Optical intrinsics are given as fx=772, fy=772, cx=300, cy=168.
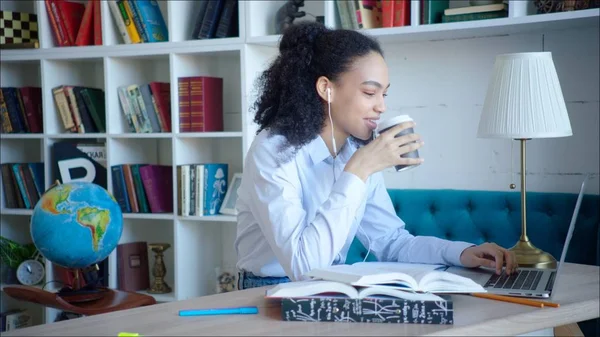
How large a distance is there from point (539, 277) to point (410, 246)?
0.38 metres

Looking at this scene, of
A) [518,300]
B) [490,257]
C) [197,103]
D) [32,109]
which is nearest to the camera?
[518,300]

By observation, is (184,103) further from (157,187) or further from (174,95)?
(157,187)

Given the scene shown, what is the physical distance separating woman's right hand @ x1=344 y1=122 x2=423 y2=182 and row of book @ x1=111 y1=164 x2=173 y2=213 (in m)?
2.07

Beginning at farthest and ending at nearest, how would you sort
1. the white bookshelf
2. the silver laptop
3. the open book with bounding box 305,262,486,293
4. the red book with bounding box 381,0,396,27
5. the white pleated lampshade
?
the white bookshelf → the red book with bounding box 381,0,396,27 → the white pleated lampshade → the silver laptop → the open book with bounding box 305,262,486,293

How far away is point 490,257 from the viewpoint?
193 centimetres

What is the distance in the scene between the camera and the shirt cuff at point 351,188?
1.84 m

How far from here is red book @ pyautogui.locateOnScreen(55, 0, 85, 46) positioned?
3863 millimetres

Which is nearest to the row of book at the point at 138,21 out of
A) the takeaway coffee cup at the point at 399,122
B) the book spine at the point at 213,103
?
the book spine at the point at 213,103

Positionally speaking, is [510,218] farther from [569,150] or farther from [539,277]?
[539,277]

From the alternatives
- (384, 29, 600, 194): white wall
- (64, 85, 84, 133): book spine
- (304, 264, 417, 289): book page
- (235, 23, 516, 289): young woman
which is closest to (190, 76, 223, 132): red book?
(64, 85, 84, 133): book spine

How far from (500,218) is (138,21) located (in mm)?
1912

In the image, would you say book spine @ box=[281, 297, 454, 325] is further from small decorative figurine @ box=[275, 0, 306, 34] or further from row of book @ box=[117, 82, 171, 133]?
row of book @ box=[117, 82, 171, 133]

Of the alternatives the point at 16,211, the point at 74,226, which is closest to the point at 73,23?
the point at 16,211

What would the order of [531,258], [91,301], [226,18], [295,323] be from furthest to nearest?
[226,18] < [91,301] < [531,258] < [295,323]
